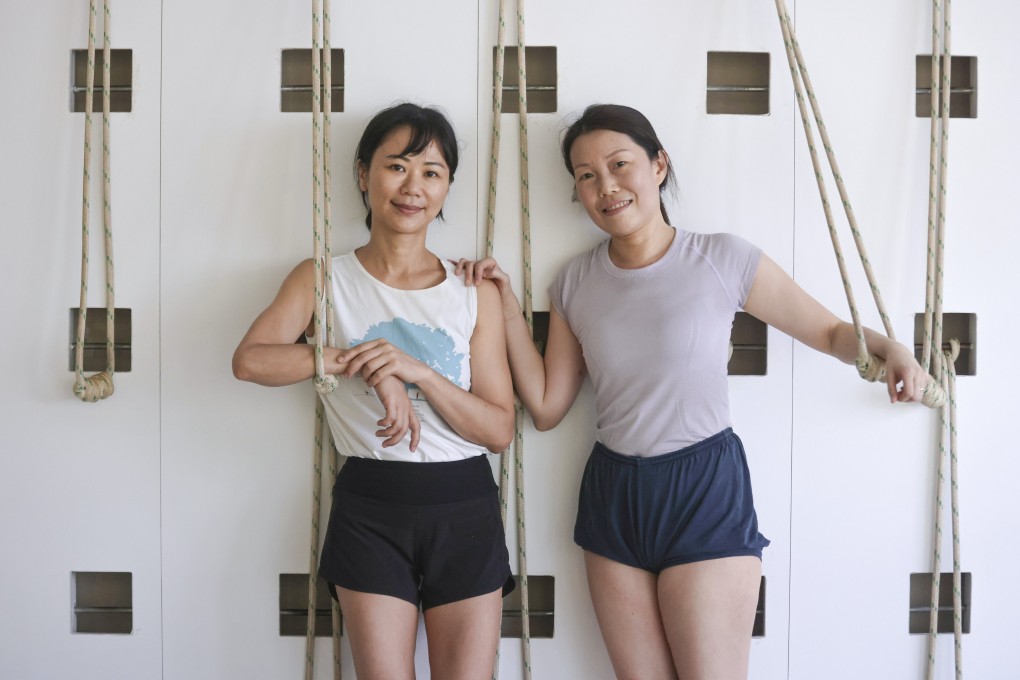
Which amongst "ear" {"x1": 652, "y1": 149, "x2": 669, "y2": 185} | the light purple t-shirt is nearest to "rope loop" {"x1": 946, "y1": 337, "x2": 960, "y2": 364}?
the light purple t-shirt

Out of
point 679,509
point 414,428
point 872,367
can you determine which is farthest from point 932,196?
point 414,428

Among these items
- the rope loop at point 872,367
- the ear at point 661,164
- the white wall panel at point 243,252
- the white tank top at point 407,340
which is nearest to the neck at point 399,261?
the white tank top at point 407,340

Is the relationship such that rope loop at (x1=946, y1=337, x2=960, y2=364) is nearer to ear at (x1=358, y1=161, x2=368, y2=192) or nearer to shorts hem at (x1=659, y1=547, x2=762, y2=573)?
shorts hem at (x1=659, y1=547, x2=762, y2=573)

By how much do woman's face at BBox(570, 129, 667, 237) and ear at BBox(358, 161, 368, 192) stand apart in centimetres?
44

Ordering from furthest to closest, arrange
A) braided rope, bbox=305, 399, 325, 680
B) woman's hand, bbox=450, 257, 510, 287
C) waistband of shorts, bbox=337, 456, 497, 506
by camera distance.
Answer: braided rope, bbox=305, 399, 325, 680 → woman's hand, bbox=450, 257, 510, 287 → waistband of shorts, bbox=337, 456, 497, 506

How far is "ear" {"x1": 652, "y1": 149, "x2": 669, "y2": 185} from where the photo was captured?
5.06 ft

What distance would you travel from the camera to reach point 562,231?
1.69 m

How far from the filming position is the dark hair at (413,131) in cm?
148

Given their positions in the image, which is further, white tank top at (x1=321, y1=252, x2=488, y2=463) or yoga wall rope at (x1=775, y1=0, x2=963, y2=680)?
yoga wall rope at (x1=775, y1=0, x2=963, y2=680)

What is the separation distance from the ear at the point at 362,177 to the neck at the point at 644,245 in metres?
0.53

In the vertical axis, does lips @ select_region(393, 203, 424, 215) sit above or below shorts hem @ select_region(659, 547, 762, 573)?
above

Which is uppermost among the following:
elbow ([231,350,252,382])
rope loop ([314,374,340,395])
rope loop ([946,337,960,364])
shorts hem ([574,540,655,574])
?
rope loop ([946,337,960,364])

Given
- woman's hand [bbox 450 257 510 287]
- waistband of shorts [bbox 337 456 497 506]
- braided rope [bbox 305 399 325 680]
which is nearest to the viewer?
waistband of shorts [bbox 337 456 497 506]

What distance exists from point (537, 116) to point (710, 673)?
1195 mm
